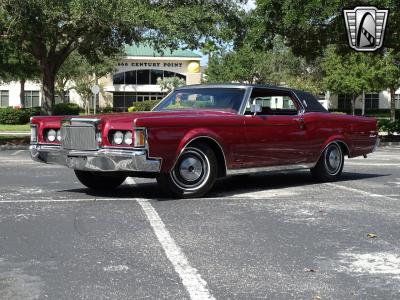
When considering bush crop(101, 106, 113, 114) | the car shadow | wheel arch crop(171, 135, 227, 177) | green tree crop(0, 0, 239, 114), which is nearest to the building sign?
bush crop(101, 106, 113, 114)

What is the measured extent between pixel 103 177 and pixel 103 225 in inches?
107

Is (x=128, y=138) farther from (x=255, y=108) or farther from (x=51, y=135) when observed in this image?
(x=255, y=108)

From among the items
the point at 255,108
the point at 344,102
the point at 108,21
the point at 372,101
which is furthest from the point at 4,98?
the point at 255,108

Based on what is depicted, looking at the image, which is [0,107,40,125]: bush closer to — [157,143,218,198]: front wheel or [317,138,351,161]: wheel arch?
[317,138,351,161]: wheel arch

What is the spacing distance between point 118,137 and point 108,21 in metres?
11.9

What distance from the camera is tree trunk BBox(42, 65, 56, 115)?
79.0 ft

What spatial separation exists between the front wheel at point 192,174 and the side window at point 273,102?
3.82ft

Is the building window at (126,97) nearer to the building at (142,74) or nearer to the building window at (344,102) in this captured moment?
the building at (142,74)

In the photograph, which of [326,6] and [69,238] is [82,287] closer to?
[69,238]

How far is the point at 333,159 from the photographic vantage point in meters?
10.2

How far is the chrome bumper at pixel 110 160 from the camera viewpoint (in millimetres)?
7395

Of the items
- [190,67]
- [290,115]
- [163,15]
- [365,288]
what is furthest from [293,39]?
[190,67]

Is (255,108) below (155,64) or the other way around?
below

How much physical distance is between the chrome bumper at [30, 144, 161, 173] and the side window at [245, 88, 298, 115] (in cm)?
208
